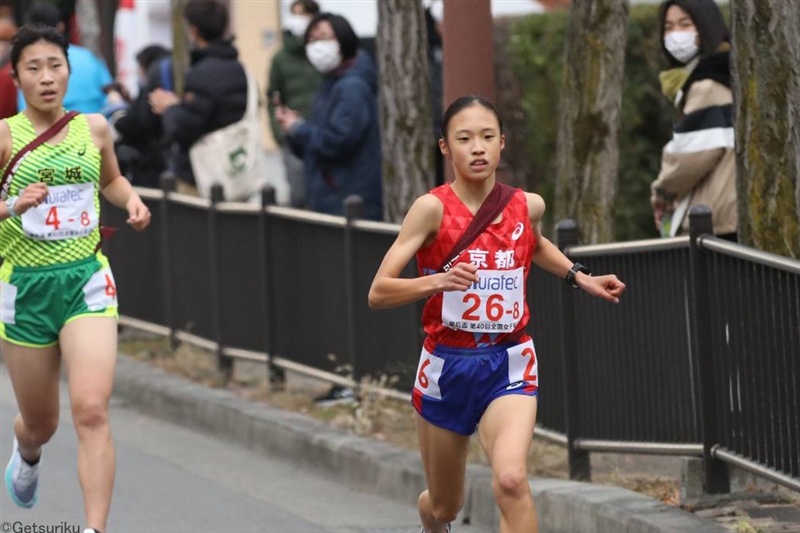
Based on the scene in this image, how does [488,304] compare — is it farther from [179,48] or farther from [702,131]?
[179,48]

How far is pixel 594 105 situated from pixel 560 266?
3.62 meters

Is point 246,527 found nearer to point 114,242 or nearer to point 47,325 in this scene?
point 47,325

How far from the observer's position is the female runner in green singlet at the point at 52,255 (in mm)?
6910

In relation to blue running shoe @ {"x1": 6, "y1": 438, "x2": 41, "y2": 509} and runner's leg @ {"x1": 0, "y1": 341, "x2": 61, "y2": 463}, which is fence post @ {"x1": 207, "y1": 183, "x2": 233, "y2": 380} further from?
runner's leg @ {"x1": 0, "y1": 341, "x2": 61, "y2": 463}

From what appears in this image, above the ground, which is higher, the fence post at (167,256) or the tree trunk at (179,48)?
the tree trunk at (179,48)

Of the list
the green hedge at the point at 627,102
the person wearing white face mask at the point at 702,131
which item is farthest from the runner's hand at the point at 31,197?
the green hedge at the point at 627,102

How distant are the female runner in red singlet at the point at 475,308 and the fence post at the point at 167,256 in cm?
605

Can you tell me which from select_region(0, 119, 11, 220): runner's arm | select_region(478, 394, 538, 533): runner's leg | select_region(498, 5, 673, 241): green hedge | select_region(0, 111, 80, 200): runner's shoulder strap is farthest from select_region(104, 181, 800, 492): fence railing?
select_region(498, 5, 673, 241): green hedge

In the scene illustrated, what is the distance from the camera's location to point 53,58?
7.07 metres

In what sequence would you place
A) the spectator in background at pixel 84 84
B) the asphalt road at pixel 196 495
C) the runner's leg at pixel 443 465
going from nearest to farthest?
the runner's leg at pixel 443 465 → the asphalt road at pixel 196 495 → the spectator in background at pixel 84 84

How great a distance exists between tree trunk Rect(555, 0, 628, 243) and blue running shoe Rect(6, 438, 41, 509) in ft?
11.6

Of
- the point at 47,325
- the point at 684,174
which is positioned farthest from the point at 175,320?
the point at 47,325

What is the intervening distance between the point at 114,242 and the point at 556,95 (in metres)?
4.62

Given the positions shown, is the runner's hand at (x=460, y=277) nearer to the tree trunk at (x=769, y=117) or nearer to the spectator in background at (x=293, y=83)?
the tree trunk at (x=769, y=117)
